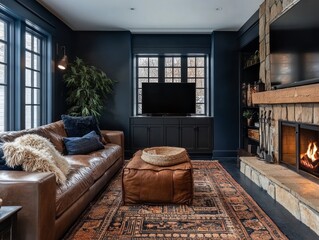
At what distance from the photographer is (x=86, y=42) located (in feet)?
20.0

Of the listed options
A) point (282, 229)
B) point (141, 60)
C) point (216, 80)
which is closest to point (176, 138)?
point (216, 80)

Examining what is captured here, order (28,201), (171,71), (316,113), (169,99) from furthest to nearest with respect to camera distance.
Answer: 1. (171,71)
2. (169,99)
3. (316,113)
4. (28,201)

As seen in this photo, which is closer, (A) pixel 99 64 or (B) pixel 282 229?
(B) pixel 282 229

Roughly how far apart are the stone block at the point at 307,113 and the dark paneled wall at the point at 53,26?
147 inches

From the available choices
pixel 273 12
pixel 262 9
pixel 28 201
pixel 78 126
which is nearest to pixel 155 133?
pixel 78 126

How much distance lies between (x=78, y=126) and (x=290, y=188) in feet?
9.90

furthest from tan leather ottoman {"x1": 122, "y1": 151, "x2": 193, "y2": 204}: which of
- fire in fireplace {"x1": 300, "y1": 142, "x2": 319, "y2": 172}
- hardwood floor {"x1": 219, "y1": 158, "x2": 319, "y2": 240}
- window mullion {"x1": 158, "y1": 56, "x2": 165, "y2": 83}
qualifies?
window mullion {"x1": 158, "y1": 56, "x2": 165, "y2": 83}

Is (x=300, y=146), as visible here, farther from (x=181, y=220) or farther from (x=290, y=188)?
(x=181, y=220)

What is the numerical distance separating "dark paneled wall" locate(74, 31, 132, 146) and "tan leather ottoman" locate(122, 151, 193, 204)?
3.10 meters

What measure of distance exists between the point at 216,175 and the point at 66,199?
2725mm

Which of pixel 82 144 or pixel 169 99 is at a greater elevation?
pixel 169 99

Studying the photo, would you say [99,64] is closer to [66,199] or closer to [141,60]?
[141,60]

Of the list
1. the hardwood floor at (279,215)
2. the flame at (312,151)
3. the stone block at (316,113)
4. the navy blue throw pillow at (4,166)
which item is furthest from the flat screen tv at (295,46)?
the navy blue throw pillow at (4,166)

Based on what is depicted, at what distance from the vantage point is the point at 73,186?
246cm
